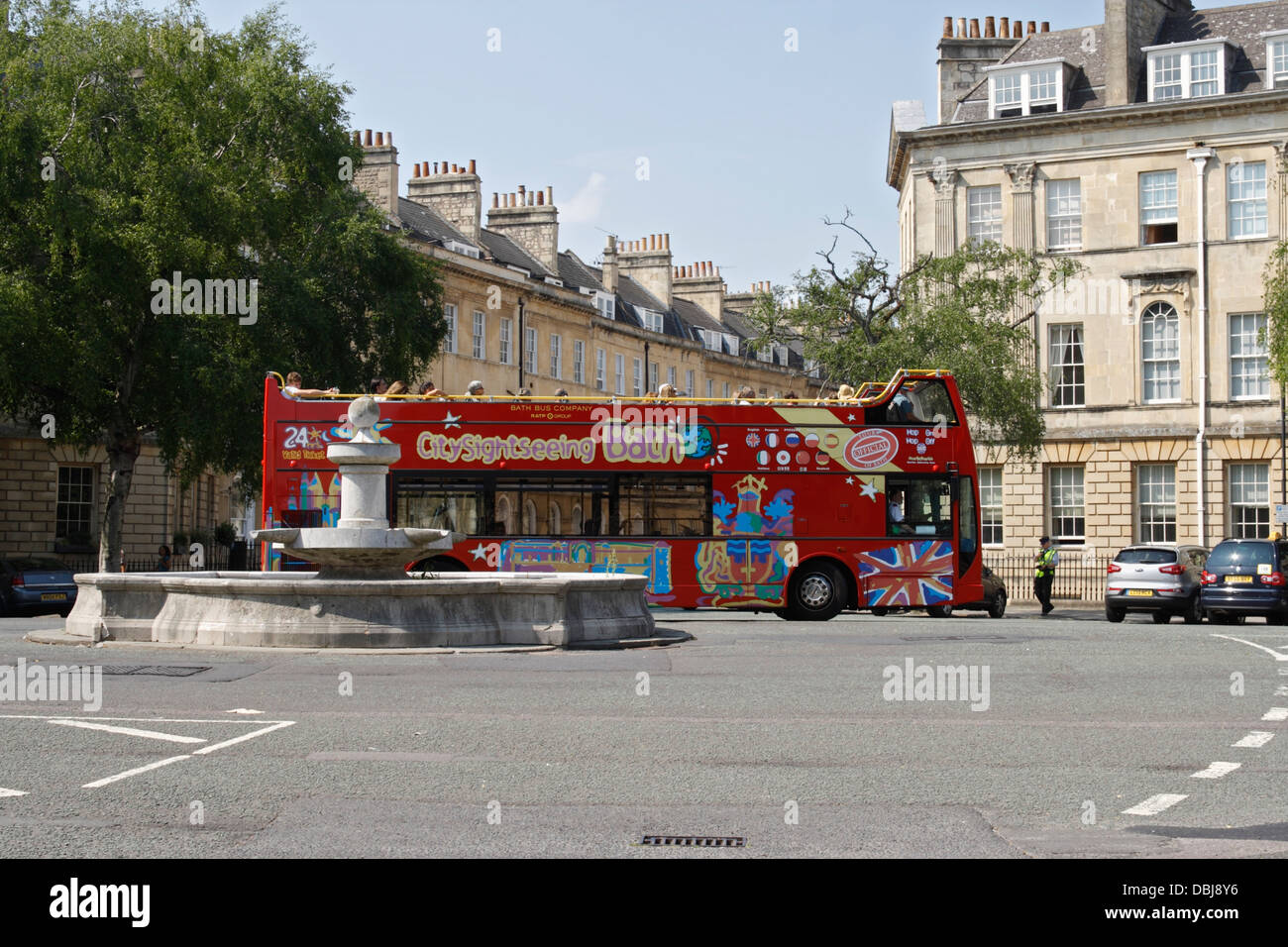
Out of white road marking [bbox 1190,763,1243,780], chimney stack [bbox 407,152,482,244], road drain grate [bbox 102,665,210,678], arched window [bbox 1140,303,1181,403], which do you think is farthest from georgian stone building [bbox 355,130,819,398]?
white road marking [bbox 1190,763,1243,780]

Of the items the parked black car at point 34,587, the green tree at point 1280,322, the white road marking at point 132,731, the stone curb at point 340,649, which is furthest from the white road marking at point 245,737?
the green tree at point 1280,322

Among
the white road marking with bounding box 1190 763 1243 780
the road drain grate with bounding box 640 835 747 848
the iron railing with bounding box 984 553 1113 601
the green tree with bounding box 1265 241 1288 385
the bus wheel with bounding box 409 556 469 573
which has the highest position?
Result: the green tree with bounding box 1265 241 1288 385

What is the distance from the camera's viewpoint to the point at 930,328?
124ft

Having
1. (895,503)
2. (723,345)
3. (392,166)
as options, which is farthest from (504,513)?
(723,345)

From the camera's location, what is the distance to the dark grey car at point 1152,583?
30984 mm

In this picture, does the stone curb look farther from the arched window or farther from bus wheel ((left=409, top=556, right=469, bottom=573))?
the arched window

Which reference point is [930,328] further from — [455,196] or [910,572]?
[455,196]

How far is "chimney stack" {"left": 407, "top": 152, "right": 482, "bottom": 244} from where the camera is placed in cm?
6353

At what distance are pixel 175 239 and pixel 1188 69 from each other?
31.8m

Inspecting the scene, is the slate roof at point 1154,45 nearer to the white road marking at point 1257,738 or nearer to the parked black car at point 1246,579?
the parked black car at point 1246,579

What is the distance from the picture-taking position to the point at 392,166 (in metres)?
57.8

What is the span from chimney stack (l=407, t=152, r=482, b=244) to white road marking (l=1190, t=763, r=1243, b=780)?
55983 mm

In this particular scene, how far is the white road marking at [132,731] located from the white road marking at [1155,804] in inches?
233

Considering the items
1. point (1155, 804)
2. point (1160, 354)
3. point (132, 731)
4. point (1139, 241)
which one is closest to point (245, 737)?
point (132, 731)
